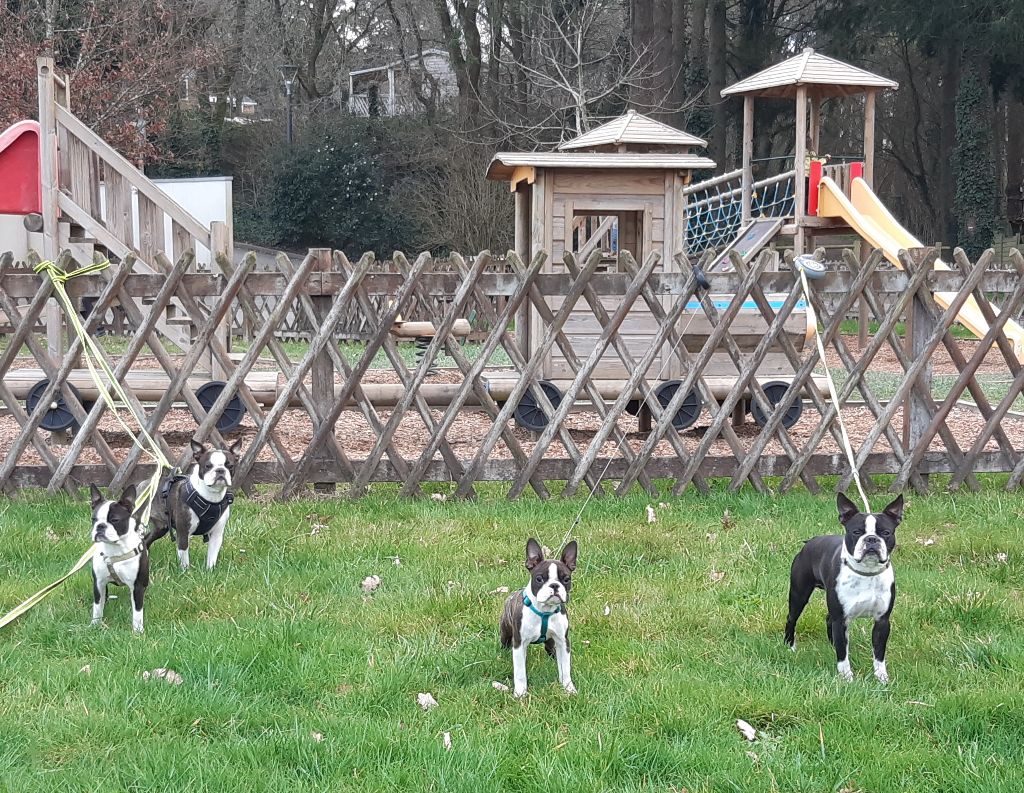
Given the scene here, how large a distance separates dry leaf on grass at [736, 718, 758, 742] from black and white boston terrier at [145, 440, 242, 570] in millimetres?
2490

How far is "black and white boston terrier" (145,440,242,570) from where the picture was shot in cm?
468

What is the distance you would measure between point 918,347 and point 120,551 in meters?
4.97

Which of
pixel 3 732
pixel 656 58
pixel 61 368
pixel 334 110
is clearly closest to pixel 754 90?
pixel 656 58

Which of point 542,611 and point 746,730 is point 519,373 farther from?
point 746,730

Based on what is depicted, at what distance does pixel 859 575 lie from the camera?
3594 mm

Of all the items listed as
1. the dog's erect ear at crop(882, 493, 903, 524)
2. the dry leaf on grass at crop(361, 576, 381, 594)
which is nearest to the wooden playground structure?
the dry leaf on grass at crop(361, 576, 381, 594)

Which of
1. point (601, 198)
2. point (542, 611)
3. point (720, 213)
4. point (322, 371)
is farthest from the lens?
point (720, 213)

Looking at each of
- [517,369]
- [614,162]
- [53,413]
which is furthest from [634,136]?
[53,413]

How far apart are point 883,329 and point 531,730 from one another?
13.4 feet

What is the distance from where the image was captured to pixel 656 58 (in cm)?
2781

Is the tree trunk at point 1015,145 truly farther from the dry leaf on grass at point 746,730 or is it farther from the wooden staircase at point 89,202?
A: the dry leaf on grass at point 746,730

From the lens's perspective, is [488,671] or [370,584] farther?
[370,584]

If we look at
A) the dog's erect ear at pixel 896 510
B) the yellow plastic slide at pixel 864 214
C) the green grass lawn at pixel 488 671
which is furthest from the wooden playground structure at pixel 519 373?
the yellow plastic slide at pixel 864 214

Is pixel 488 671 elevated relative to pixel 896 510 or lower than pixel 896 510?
lower
